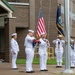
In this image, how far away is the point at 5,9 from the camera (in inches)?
940

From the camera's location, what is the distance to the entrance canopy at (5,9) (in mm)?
23484

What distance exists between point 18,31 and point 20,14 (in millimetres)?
2228

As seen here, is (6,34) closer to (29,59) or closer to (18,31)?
(18,31)

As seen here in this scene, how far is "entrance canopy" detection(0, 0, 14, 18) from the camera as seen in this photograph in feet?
77.0

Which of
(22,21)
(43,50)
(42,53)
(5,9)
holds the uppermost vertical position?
(5,9)

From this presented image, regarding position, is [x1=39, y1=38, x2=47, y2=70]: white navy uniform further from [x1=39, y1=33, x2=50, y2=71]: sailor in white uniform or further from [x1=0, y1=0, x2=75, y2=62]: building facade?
[x1=0, y1=0, x2=75, y2=62]: building facade

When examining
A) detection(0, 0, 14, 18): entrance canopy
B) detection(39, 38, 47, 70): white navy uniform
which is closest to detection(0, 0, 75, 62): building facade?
detection(0, 0, 14, 18): entrance canopy

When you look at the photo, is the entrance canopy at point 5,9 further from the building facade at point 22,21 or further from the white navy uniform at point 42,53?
the white navy uniform at point 42,53

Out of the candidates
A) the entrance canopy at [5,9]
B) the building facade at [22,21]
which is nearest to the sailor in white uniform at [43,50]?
the building facade at [22,21]

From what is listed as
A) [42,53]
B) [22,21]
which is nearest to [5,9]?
[22,21]

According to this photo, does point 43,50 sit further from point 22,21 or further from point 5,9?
point 22,21

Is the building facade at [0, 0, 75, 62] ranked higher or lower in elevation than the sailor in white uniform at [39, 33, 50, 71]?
higher

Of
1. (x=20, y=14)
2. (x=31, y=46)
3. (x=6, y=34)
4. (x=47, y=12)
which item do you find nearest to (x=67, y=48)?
(x=31, y=46)

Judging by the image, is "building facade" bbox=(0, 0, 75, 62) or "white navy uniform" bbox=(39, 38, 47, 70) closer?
"white navy uniform" bbox=(39, 38, 47, 70)
